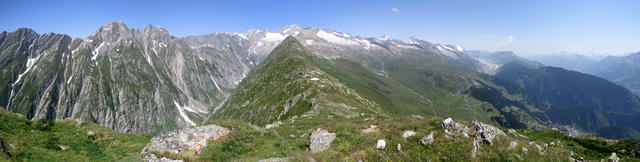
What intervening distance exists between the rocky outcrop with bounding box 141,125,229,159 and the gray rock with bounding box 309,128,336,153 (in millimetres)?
8606

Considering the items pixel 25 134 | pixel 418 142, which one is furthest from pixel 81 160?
pixel 418 142

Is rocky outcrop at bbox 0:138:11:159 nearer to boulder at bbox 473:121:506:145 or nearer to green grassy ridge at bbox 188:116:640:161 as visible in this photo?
green grassy ridge at bbox 188:116:640:161

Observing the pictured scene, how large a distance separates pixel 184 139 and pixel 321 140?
11.7 m

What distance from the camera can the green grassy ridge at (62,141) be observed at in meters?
20.9

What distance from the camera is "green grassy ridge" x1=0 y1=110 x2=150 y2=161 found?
68.5 ft

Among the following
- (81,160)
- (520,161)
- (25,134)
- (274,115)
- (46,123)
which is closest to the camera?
(520,161)

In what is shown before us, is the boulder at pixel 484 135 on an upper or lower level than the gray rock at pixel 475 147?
upper

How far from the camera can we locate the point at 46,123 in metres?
27.8

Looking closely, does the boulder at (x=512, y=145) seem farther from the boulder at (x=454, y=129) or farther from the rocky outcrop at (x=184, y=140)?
the rocky outcrop at (x=184, y=140)

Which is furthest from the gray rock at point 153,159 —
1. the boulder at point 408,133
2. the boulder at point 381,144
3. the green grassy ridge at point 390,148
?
the boulder at point 408,133

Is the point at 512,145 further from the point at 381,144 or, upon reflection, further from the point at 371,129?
the point at 371,129

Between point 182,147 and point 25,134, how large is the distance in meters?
18.2

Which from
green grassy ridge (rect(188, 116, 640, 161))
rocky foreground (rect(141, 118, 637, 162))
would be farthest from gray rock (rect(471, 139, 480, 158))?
green grassy ridge (rect(188, 116, 640, 161))

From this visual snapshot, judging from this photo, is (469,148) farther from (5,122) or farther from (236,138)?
(5,122)
